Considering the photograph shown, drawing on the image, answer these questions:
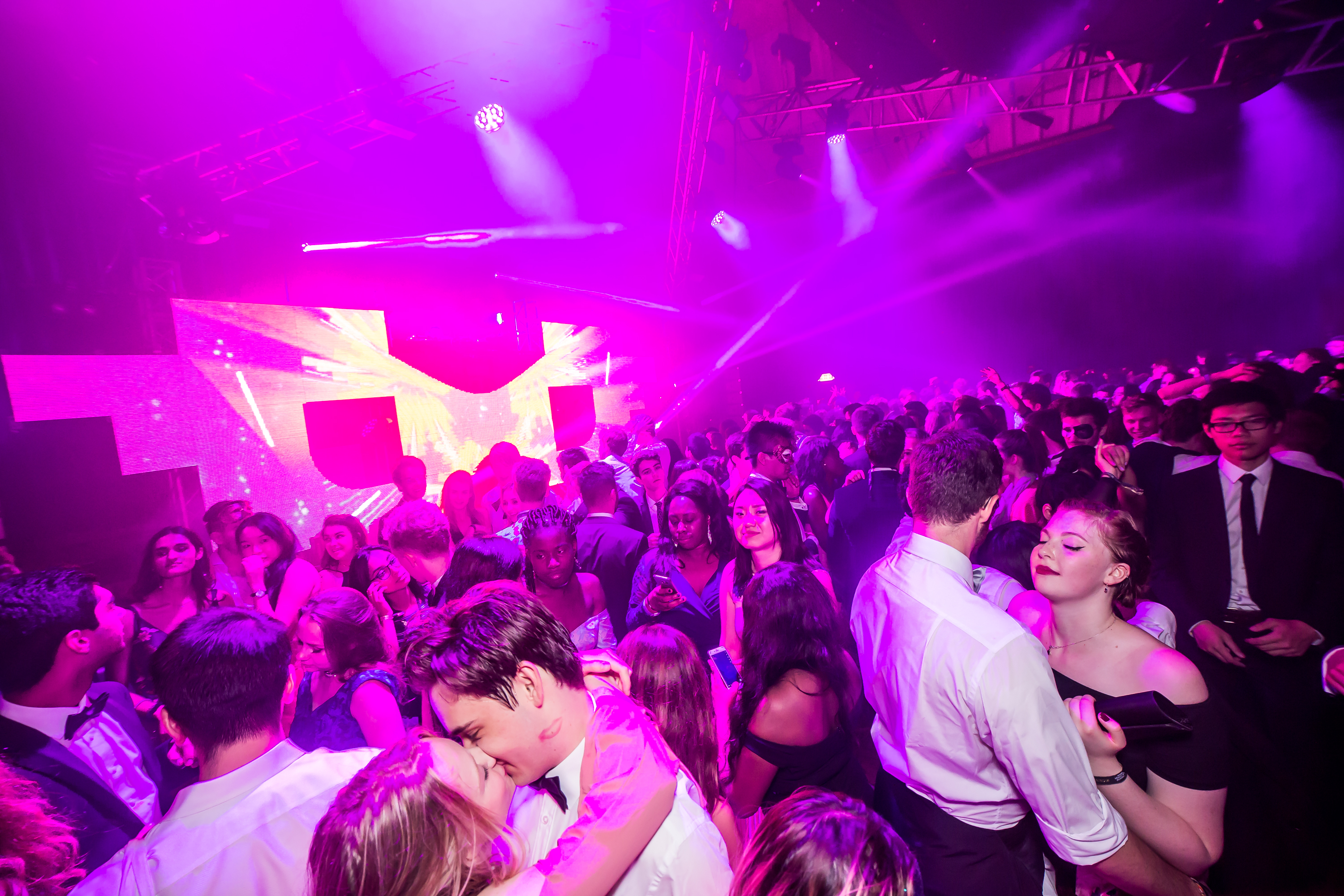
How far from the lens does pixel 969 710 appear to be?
51.8 inches

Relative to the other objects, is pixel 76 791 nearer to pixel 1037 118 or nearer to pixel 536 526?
pixel 536 526

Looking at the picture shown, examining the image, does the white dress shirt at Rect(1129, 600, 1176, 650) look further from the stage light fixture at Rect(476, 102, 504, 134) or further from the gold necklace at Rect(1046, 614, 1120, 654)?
the stage light fixture at Rect(476, 102, 504, 134)

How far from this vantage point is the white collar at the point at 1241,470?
7.84ft

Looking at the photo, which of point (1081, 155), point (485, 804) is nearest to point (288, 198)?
point (485, 804)

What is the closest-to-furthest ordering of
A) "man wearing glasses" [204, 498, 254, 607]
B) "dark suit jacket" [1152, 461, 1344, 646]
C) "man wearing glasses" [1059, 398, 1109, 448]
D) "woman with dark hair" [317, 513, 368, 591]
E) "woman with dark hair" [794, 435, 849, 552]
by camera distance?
"dark suit jacket" [1152, 461, 1344, 646]
"woman with dark hair" [317, 513, 368, 591]
"man wearing glasses" [204, 498, 254, 607]
"man wearing glasses" [1059, 398, 1109, 448]
"woman with dark hair" [794, 435, 849, 552]

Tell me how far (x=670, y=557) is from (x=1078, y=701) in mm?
1894

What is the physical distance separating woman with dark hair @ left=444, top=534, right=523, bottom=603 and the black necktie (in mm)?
3106

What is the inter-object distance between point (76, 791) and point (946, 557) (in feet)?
8.48

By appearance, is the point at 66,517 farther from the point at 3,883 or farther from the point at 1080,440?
the point at 1080,440

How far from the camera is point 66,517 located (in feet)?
12.0

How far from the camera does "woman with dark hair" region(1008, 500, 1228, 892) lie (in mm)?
1270

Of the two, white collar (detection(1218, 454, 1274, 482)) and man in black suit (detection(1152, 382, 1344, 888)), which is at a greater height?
white collar (detection(1218, 454, 1274, 482))

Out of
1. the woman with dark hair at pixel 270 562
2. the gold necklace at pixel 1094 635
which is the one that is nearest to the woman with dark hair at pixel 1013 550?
the gold necklace at pixel 1094 635

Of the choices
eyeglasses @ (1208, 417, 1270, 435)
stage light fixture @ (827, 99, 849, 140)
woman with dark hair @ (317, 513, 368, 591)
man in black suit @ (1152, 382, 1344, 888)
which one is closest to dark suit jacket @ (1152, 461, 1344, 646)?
man in black suit @ (1152, 382, 1344, 888)
